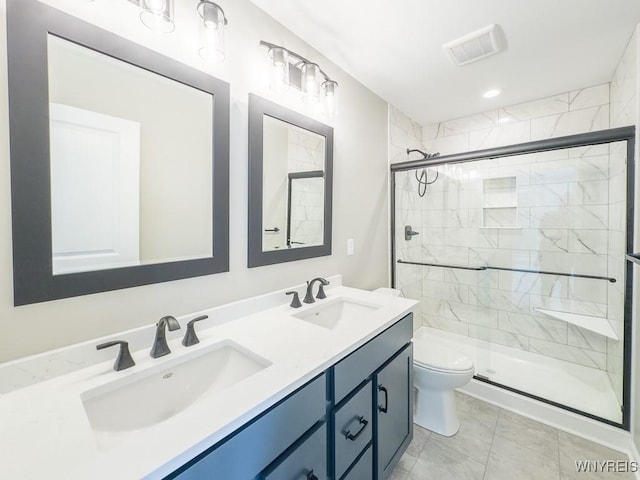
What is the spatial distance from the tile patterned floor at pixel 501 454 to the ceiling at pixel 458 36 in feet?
7.77

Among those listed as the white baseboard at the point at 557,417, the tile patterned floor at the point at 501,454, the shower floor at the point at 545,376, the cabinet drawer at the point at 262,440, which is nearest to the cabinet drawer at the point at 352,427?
the cabinet drawer at the point at 262,440

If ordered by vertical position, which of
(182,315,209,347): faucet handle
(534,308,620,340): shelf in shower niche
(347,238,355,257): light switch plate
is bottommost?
(534,308,620,340): shelf in shower niche

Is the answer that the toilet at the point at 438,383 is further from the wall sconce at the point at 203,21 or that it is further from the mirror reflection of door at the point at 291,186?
the wall sconce at the point at 203,21

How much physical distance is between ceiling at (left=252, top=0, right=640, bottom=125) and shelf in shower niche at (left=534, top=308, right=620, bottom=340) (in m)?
1.79

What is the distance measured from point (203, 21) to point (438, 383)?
2.17 metres

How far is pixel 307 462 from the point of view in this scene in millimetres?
821

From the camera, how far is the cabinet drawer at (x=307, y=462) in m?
0.73

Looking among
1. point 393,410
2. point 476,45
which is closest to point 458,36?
point 476,45

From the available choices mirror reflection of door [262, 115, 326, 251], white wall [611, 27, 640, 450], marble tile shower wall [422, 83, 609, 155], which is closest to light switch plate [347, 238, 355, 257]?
mirror reflection of door [262, 115, 326, 251]

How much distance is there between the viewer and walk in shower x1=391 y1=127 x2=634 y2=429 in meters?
1.76

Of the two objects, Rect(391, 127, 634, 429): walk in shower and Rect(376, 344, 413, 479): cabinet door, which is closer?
Rect(376, 344, 413, 479): cabinet door

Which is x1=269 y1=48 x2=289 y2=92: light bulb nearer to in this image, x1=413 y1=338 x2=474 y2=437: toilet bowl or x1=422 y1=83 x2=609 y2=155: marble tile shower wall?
x1=413 y1=338 x2=474 y2=437: toilet bowl

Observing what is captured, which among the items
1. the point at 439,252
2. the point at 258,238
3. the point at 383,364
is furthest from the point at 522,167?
the point at 258,238

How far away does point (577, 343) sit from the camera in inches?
87.1
